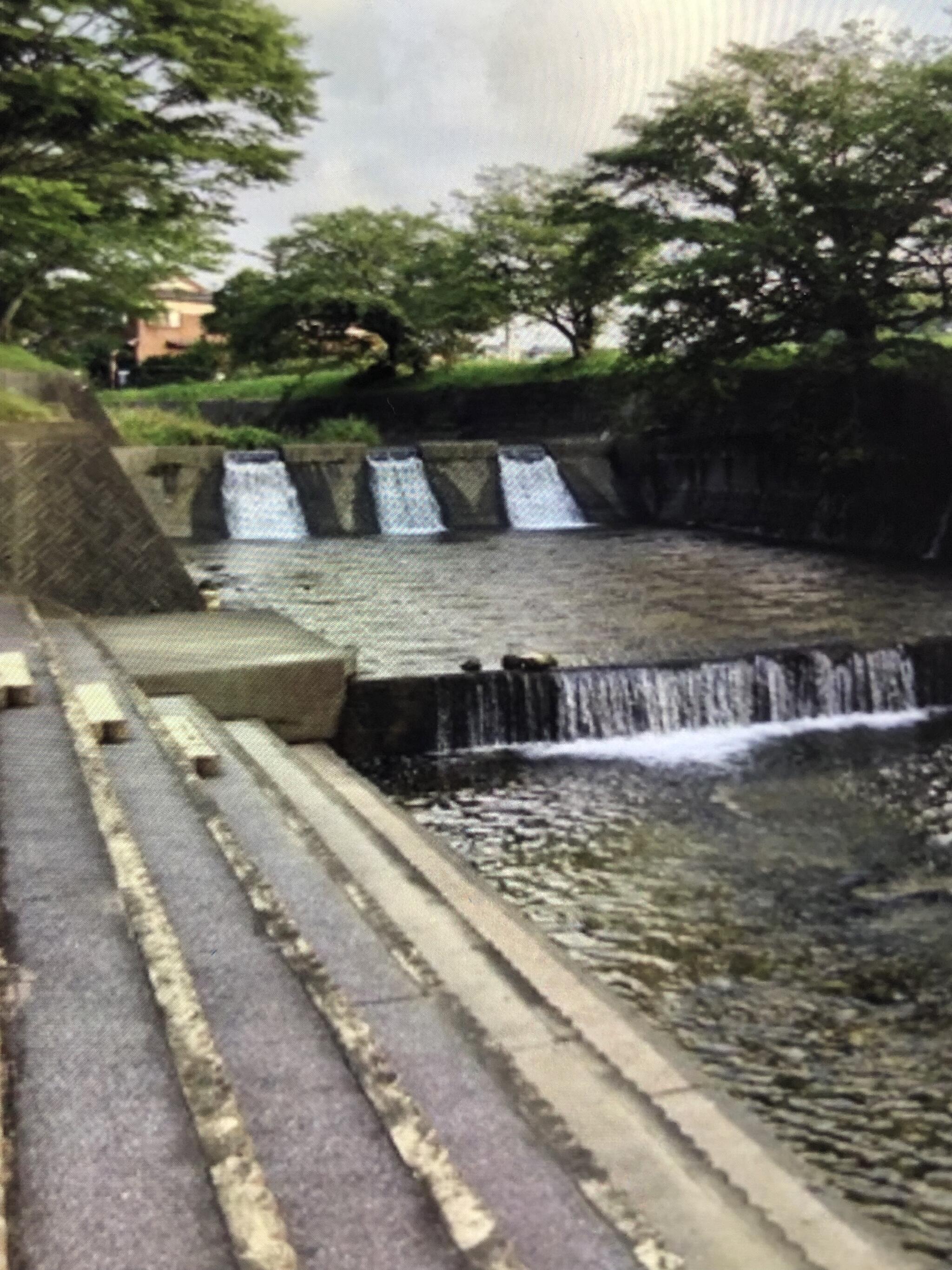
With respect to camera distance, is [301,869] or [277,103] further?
[277,103]

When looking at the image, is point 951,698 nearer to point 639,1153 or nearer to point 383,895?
point 383,895

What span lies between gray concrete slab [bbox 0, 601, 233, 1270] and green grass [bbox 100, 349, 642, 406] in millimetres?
22025

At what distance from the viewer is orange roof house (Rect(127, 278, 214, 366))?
55312 millimetres

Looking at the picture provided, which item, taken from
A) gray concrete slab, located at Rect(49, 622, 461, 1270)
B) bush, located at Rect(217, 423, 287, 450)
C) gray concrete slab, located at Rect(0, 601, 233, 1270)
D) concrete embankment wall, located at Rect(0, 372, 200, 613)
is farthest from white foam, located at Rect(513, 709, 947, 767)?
bush, located at Rect(217, 423, 287, 450)

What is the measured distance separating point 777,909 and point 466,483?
65.1 feet

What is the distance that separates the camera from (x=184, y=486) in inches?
947

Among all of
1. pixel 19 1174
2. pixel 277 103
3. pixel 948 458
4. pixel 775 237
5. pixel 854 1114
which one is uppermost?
pixel 277 103

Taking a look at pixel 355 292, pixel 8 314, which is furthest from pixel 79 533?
pixel 355 292

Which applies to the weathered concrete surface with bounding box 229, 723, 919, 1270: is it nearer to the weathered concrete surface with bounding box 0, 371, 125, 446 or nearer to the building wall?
the weathered concrete surface with bounding box 0, 371, 125, 446

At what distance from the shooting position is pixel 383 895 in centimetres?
553

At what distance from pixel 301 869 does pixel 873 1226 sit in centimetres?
245

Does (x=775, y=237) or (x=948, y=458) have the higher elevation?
(x=775, y=237)

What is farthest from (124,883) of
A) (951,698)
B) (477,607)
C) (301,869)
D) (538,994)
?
(477,607)

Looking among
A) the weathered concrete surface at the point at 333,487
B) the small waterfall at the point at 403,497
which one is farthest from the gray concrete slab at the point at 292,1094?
the small waterfall at the point at 403,497
